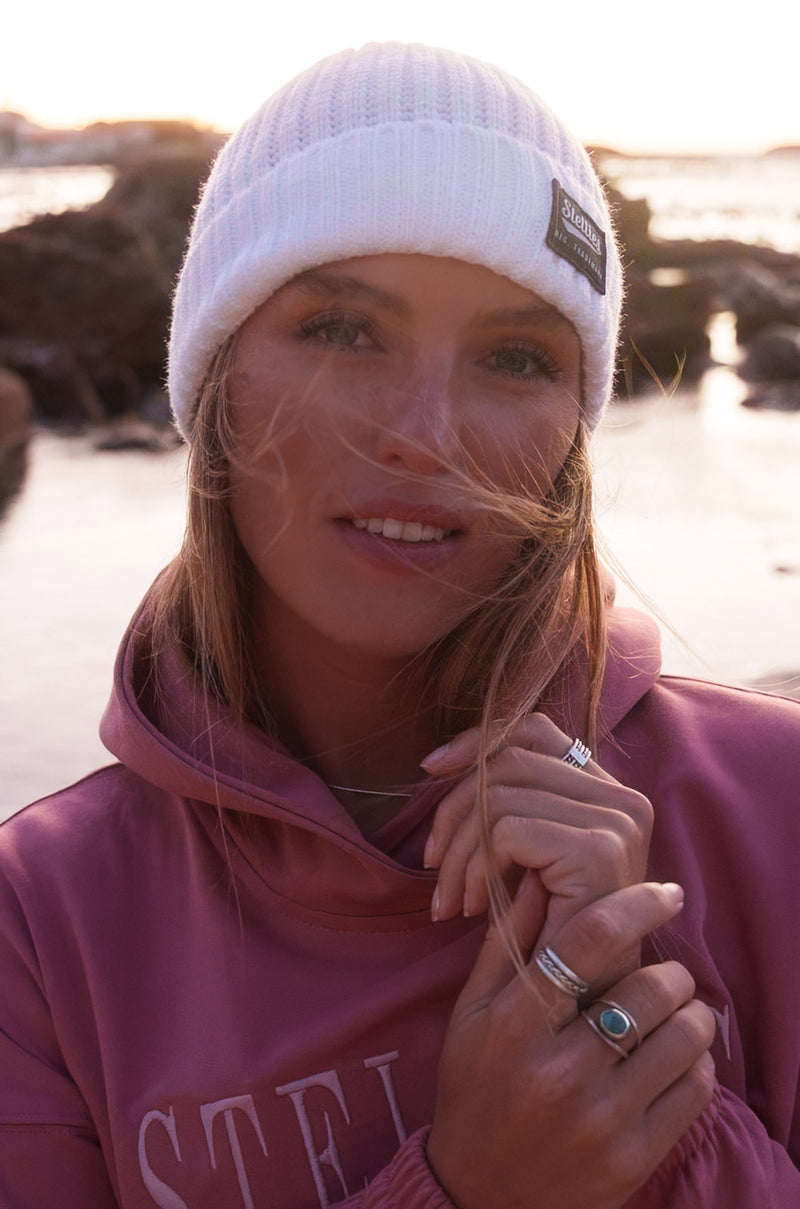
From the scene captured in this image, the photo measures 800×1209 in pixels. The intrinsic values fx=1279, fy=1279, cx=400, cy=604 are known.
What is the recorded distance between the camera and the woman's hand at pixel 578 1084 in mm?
1512

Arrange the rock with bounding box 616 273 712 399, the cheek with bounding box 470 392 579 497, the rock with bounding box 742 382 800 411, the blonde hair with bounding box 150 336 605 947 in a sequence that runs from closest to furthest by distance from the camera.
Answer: the cheek with bounding box 470 392 579 497
the blonde hair with bounding box 150 336 605 947
the rock with bounding box 742 382 800 411
the rock with bounding box 616 273 712 399

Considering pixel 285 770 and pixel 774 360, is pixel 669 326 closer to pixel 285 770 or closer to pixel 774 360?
pixel 774 360

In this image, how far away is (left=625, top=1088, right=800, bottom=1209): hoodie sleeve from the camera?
1596 millimetres

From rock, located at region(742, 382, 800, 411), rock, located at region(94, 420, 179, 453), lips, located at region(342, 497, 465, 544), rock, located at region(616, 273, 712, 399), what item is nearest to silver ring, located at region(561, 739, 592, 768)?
lips, located at region(342, 497, 465, 544)

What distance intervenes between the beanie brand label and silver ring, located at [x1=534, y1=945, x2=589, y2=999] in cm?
103

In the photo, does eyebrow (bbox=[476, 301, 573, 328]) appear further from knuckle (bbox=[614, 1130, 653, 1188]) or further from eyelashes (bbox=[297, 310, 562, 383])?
knuckle (bbox=[614, 1130, 653, 1188])

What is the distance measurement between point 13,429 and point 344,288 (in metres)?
7.60

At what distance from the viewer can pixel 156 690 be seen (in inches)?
80.7

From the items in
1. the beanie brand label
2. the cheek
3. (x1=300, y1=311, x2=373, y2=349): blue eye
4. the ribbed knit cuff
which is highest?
the beanie brand label

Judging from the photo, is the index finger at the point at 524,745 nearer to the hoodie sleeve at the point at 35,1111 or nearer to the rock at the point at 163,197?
the hoodie sleeve at the point at 35,1111

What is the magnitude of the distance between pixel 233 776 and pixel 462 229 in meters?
0.87

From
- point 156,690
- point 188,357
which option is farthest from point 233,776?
point 188,357

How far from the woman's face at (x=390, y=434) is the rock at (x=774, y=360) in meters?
9.98

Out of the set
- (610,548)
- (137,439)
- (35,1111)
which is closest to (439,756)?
(35,1111)
